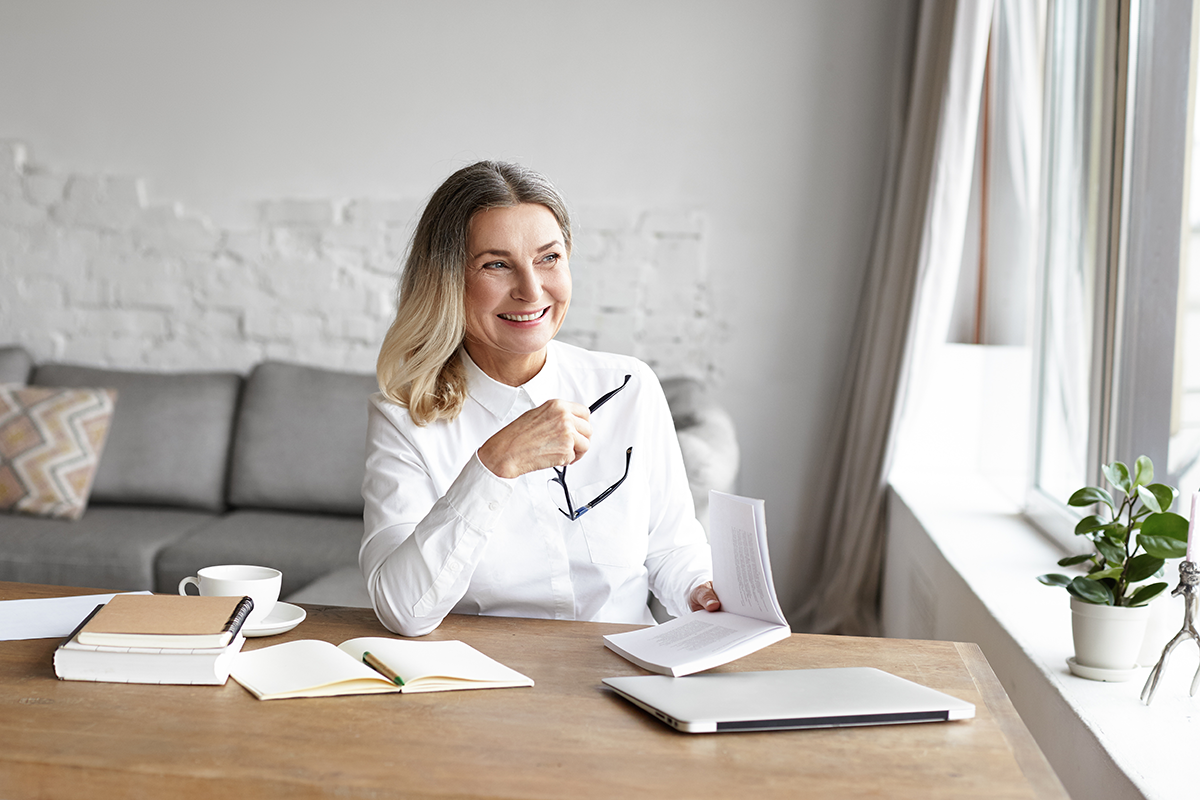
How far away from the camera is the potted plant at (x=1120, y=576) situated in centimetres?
120

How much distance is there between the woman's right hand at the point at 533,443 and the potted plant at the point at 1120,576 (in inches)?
25.9

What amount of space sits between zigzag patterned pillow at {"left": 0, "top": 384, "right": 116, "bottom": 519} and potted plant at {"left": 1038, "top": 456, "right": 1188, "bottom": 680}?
111 inches

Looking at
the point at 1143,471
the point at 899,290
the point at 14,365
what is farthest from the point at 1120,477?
the point at 14,365

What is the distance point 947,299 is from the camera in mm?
2727

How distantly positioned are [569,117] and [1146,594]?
262cm

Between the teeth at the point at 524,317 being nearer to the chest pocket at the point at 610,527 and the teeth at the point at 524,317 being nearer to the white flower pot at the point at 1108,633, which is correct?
the chest pocket at the point at 610,527

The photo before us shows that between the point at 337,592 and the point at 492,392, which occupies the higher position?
the point at 492,392

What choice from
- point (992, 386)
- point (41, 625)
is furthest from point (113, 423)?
point (992, 386)

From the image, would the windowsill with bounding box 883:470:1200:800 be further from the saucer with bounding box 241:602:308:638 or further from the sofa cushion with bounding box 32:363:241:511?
the sofa cushion with bounding box 32:363:241:511

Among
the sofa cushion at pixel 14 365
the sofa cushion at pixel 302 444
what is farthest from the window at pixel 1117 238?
the sofa cushion at pixel 14 365

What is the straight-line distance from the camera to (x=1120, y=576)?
4.16ft

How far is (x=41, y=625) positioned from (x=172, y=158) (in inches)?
107

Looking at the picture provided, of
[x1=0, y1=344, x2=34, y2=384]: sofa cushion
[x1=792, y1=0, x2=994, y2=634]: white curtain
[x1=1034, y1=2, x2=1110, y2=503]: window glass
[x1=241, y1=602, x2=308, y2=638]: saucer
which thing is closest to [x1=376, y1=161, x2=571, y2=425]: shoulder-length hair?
[x1=241, y1=602, x2=308, y2=638]: saucer

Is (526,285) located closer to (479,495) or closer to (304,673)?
(479,495)
